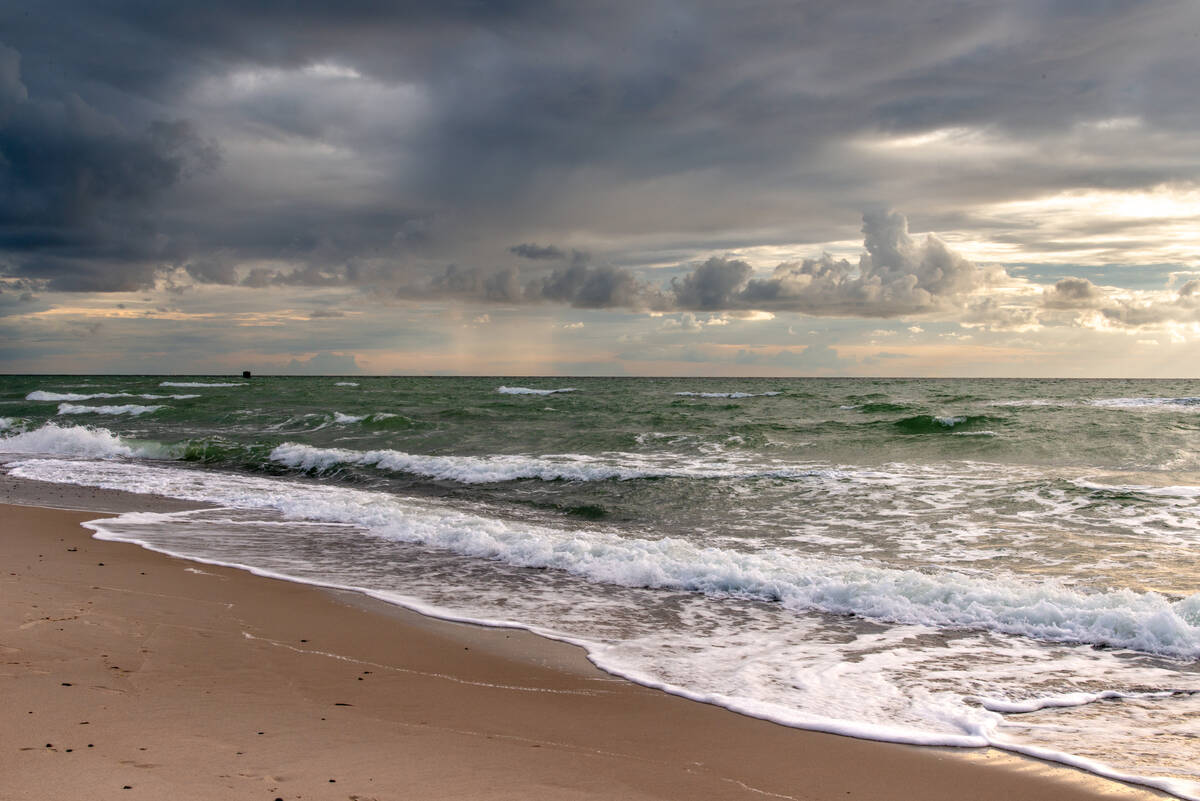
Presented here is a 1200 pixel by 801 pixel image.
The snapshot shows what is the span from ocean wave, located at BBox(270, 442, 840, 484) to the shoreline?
33.2 feet

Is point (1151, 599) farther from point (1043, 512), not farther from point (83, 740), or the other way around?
point (83, 740)

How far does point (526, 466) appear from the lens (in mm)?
17047

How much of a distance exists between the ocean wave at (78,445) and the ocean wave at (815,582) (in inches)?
475

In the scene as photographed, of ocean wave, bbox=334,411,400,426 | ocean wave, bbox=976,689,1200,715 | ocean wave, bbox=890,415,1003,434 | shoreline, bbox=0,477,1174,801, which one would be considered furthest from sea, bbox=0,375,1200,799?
ocean wave, bbox=334,411,400,426

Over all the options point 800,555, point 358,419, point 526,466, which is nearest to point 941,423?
point 526,466

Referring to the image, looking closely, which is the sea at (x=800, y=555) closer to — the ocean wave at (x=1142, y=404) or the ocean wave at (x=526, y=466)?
the ocean wave at (x=526, y=466)

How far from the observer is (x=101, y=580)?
7164 mm

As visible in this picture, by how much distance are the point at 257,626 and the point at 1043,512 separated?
11348 mm

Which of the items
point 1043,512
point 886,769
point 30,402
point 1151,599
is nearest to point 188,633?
point 886,769

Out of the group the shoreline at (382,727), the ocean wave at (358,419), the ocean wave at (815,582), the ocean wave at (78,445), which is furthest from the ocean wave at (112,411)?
the shoreline at (382,727)

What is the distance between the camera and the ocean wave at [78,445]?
2130 cm

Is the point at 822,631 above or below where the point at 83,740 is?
below

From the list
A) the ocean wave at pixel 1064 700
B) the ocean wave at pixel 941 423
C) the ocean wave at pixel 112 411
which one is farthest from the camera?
the ocean wave at pixel 112 411

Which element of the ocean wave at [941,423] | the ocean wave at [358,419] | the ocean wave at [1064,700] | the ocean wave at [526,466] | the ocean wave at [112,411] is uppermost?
the ocean wave at [112,411]
